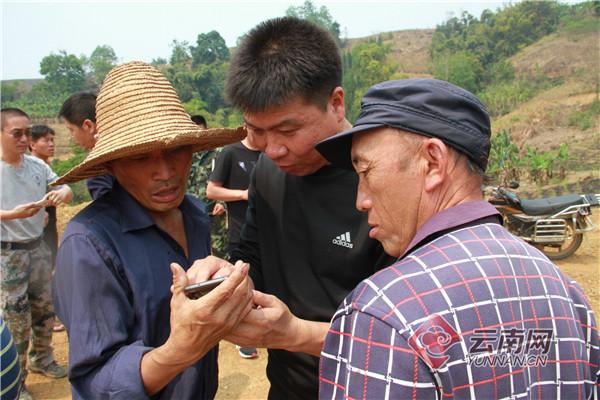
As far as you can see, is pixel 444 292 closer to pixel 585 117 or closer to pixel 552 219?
pixel 552 219

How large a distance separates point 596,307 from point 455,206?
5.62 meters

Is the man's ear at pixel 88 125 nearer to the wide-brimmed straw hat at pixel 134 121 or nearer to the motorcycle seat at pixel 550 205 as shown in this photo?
the wide-brimmed straw hat at pixel 134 121

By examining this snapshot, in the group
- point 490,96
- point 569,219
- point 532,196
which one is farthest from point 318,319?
point 490,96

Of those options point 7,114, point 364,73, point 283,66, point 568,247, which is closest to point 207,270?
point 283,66

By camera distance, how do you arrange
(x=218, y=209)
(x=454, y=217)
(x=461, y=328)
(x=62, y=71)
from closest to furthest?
(x=461, y=328) < (x=454, y=217) < (x=218, y=209) < (x=62, y=71)

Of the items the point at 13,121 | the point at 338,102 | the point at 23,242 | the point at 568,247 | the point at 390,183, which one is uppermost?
the point at 338,102

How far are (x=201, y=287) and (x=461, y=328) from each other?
67cm

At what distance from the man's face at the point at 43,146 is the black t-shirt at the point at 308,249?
13.8 ft

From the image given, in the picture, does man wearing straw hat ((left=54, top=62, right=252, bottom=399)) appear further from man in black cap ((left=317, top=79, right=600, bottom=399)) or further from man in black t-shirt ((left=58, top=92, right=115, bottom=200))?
man in black t-shirt ((left=58, top=92, right=115, bottom=200))

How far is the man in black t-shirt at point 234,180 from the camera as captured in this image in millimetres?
4238

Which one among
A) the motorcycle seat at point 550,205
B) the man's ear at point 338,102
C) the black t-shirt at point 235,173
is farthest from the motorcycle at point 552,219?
the man's ear at point 338,102

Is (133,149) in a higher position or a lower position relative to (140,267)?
higher

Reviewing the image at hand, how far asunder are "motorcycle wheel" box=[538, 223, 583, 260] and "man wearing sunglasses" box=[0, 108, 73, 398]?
667 centimetres

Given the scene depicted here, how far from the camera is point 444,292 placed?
87cm
